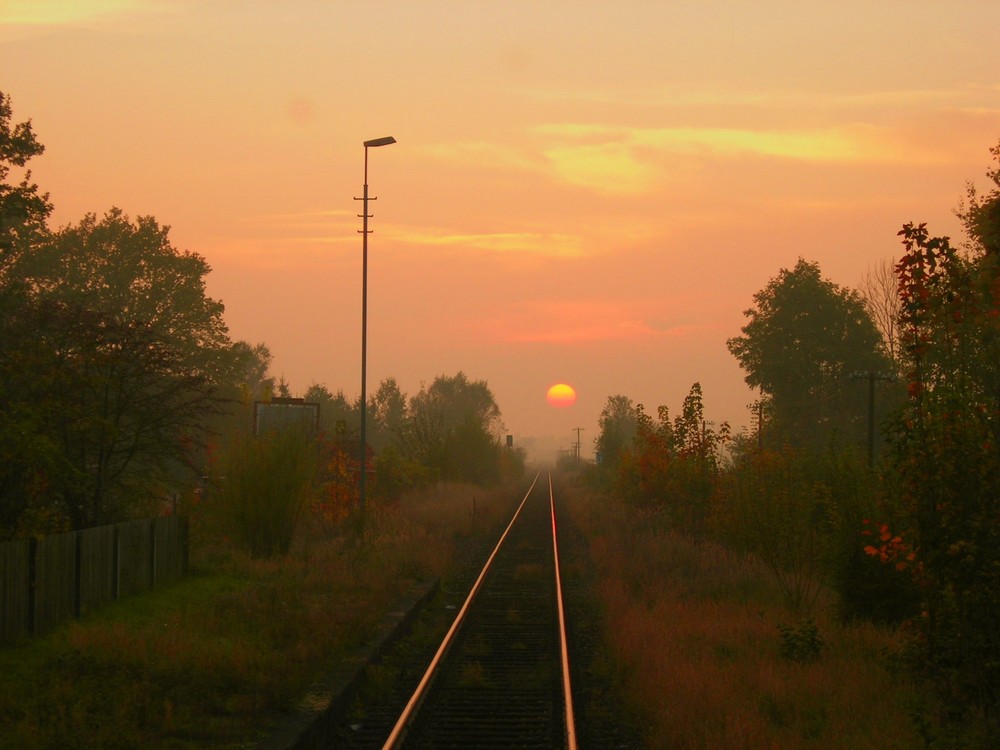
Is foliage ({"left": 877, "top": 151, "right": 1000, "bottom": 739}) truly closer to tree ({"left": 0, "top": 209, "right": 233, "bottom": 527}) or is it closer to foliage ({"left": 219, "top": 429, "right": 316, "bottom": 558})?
tree ({"left": 0, "top": 209, "right": 233, "bottom": 527})

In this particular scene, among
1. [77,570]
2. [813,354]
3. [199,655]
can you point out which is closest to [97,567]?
[77,570]

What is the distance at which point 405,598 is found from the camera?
1700 cm

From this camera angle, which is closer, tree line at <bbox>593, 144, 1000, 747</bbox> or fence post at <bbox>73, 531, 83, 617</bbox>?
tree line at <bbox>593, 144, 1000, 747</bbox>

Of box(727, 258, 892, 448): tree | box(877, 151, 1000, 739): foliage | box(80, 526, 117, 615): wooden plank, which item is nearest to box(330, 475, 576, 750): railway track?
box(877, 151, 1000, 739): foliage

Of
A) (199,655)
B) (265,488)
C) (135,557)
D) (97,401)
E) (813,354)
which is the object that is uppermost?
(813,354)

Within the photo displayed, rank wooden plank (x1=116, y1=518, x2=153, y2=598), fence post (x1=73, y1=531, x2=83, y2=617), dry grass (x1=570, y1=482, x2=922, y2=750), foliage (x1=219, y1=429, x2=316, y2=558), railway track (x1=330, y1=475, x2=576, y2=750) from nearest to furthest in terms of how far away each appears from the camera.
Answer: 1. dry grass (x1=570, y1=482, x2=922, y2=750)
2. railway track (x1=330, y1=475, x2=576, y2=750)
3. fence post (x1=73, y1=531, x2=83, y2=617)
4. wooden plank (x1=116, y1=518, x2=153, y2=598)
5. foliage (x1=219, y1=429, x2=316, y2=558)

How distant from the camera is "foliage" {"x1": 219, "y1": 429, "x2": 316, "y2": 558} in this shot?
22.1 m

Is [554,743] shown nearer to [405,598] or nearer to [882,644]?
[882,644]

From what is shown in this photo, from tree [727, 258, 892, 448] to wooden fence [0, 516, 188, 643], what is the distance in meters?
48.5

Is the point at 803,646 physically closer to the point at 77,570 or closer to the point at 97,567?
the point at 77,570

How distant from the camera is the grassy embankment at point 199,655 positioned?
8.73m

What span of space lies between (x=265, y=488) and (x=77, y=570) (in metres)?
8.29

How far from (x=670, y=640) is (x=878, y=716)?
13.1ft

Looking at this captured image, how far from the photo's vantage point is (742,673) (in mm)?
11328
